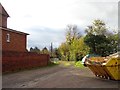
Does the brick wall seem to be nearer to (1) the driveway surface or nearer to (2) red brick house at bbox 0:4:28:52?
(2) red brick house at bbox 0:4:28:52

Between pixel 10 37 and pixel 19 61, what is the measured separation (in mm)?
10292

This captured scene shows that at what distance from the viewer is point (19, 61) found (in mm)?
27688

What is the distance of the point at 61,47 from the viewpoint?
79.8 metres

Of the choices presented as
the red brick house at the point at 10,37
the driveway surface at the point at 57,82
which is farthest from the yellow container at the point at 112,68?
the red brick house at the point at 10,37

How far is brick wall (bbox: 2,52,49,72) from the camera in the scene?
24.4 meters

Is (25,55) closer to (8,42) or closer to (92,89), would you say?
(8,42)

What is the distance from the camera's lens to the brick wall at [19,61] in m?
24.4

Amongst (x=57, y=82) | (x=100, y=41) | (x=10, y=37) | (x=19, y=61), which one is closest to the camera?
(x=57, y=82)

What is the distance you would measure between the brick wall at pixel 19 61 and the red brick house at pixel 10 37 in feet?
14.0

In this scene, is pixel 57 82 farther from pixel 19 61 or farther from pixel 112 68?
pixel 19 61

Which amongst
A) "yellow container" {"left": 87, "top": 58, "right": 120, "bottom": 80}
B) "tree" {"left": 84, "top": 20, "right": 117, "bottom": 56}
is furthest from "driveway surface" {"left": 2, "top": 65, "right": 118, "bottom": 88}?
"tree" {"left": 84, "top": 20, "right": 117, "bottom": 56}

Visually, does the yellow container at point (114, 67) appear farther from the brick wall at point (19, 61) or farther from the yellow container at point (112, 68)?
the brick wall at point (19, 61)

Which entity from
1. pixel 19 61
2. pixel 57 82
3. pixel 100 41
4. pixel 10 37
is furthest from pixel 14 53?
pixel 100 41

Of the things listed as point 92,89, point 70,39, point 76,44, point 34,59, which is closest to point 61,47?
point 70,39
